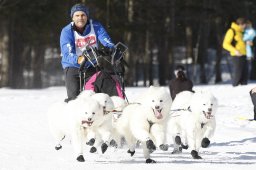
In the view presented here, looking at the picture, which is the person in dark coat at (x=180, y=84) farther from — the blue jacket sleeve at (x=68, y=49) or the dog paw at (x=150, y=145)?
the dog paw at (x=150, y=145)

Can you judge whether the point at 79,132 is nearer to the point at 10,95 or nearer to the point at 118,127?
the point at 118,127

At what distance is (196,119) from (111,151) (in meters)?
1.49

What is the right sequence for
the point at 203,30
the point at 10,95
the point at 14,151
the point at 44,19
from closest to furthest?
the point at 14,151
the point at 10,95
the point at 44,19
the point at 203,30

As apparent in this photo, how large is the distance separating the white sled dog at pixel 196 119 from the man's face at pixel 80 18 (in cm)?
178

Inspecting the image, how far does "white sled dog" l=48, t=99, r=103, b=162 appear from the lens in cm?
724

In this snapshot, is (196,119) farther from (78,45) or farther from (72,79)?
(78,45)

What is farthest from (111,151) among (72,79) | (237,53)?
(237,53)

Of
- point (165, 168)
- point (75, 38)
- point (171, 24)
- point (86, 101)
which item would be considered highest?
point (171, 24)

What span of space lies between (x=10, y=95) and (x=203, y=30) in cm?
2101

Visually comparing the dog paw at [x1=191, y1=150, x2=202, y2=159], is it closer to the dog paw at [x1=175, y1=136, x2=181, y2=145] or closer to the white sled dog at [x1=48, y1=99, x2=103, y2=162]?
the dog paw at [x1=175, y1=136, x2=181, y2=145]

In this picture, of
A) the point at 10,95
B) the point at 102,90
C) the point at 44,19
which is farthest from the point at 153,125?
the point at 44,19

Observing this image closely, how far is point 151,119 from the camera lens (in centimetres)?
755

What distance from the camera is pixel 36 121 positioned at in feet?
43.0

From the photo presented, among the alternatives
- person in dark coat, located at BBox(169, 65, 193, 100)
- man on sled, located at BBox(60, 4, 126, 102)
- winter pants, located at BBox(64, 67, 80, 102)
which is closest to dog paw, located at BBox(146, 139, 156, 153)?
man on sled, located at BBox(60, 4, 126, 102)
